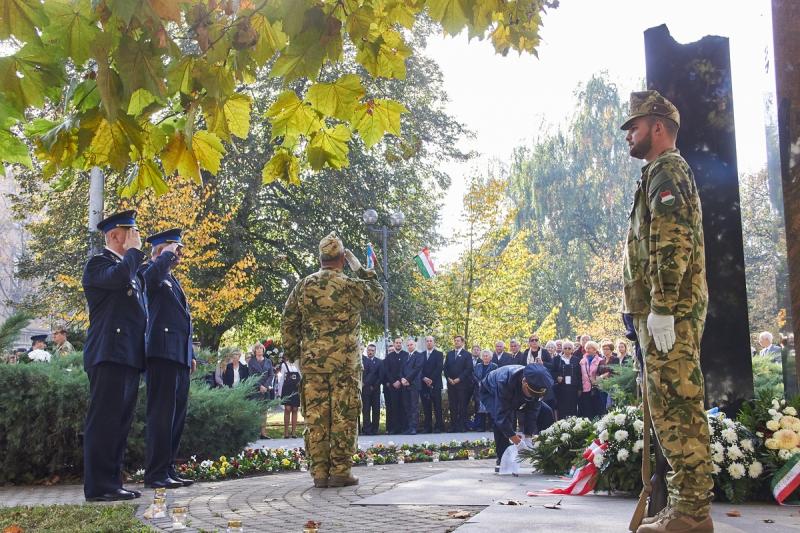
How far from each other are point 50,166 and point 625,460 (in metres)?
4.97

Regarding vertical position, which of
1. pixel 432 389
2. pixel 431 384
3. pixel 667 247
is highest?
pixel 667 247

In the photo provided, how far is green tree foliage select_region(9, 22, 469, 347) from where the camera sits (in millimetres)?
27359

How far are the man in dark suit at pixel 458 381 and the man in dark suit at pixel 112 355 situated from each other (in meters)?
13.6

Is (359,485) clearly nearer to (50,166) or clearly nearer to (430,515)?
(430,515)

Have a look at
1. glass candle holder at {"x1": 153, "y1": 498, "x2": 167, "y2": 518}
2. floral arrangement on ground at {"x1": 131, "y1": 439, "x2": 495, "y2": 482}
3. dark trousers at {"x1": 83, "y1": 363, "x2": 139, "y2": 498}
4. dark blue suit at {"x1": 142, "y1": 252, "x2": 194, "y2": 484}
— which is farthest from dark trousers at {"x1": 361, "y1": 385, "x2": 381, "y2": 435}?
glass candle holder at {"x1": 153, "y1": 498, "x2": 167, "y2": 518}

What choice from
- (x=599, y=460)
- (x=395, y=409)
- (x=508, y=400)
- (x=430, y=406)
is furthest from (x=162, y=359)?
(x=430, y=406)

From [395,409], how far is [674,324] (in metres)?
17.0

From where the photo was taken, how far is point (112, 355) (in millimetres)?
7773

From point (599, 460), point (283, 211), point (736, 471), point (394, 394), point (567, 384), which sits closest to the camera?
point (736, 471)

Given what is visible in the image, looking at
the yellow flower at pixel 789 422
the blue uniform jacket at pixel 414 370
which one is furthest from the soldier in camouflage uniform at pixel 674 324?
the blue uniform jacket at pixel 414 370

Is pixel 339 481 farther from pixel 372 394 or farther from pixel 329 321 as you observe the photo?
pixel 372 394

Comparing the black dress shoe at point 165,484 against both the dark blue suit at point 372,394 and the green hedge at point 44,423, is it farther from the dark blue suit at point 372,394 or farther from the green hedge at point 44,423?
the dark blue suit at point 372,394

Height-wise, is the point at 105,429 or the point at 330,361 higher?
the point at 330,361

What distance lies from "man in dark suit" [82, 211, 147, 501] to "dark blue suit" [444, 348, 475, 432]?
44.8 feet
